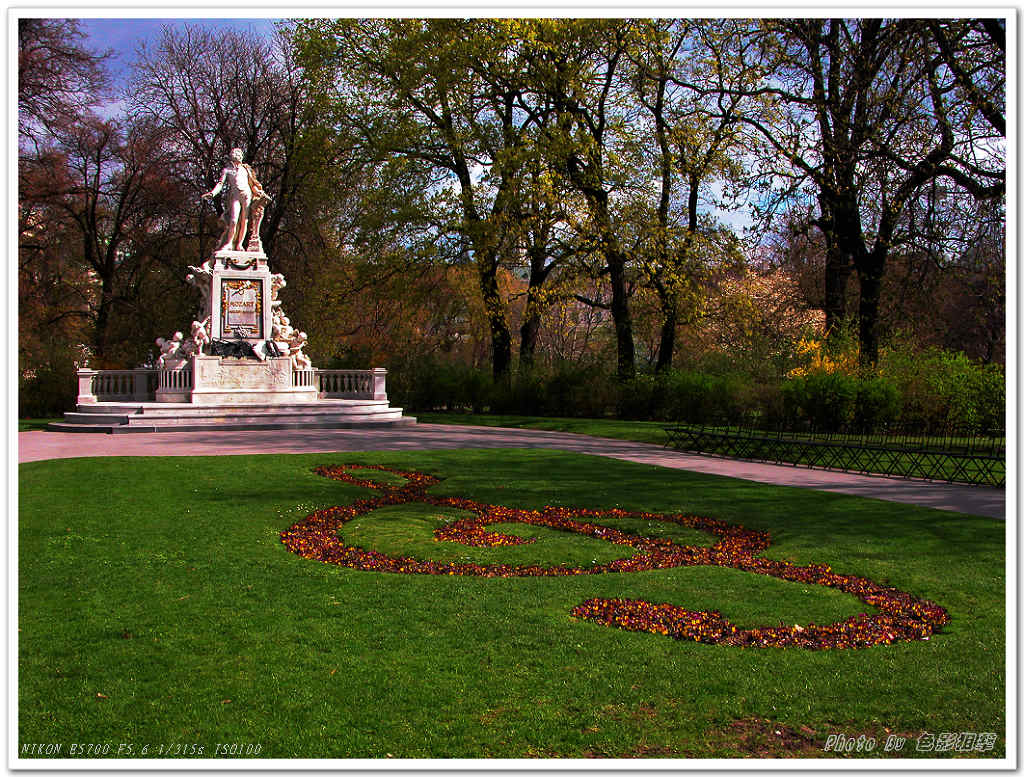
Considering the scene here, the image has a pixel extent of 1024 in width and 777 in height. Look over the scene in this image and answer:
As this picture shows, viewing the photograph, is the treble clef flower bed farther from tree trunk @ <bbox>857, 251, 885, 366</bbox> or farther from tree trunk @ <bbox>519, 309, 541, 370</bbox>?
tree trunk @ <bbox>519, 309, 541, 370</bbox>

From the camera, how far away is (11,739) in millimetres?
4621

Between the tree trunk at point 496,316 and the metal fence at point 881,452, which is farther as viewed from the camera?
the tree trunk at point 496,316

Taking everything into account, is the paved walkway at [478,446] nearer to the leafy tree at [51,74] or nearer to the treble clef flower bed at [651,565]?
the treble clef flower bed at [651,565]

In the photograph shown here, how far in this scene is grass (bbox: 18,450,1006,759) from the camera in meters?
4.88

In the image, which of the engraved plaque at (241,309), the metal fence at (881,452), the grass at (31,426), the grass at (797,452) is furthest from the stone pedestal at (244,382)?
the metal fence at (881,452)

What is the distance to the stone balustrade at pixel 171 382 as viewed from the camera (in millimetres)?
Result: 24875

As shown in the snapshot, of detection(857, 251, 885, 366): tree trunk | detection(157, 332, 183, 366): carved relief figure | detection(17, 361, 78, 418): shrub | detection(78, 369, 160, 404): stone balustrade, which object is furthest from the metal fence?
detection(17, 361, 78, 418): shrub

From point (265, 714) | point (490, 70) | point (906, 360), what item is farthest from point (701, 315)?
point (265, 714)

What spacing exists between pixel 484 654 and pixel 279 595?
2322 millimetres

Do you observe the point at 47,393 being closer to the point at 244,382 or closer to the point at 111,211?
the point at 244,382

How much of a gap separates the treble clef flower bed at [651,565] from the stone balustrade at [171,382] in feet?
45.8

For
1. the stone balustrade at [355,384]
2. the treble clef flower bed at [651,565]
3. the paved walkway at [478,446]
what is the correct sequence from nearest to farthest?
the treble clef flower bed at [651,565] → the paved walkway at [478,446] → the stone balustrade at [355,384]

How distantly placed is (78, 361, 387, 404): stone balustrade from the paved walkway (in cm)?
308

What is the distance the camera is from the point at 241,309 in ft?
87.5
